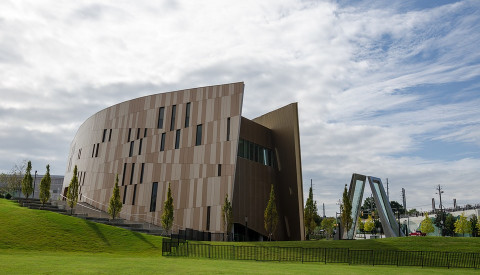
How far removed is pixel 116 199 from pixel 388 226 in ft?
110

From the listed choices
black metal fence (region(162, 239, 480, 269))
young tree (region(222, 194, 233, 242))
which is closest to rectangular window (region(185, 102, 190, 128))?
young tree (region(222, 194, 233, 242))

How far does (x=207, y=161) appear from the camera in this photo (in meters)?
41.4

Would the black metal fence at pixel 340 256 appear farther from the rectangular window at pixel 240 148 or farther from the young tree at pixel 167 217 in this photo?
the rectangular window at pixel 240 148

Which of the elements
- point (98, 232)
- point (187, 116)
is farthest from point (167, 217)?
point (187, 116)

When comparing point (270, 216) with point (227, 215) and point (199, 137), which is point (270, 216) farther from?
point (199, 137)

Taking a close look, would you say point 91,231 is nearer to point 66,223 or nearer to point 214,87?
point 66,223

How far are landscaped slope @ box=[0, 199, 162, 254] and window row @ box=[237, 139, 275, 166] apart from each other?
14.0 m

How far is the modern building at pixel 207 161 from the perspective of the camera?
40.7 metres

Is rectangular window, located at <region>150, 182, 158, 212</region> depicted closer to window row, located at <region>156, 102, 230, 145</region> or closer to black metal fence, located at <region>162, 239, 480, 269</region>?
window row, located at <region>156, 102, 230, 145</region>

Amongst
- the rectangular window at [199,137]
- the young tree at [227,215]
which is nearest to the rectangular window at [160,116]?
the rectangular window at [199,137]

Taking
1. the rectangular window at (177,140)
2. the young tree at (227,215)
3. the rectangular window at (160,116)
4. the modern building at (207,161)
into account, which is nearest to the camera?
the young tree at (227,215)

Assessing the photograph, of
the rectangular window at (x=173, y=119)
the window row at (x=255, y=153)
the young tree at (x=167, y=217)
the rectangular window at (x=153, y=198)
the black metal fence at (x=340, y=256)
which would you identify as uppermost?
the rectangular window at (x=173, y=119)

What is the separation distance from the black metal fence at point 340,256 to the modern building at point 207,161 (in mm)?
10403

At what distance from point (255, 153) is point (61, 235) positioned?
22.0 meters
